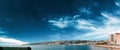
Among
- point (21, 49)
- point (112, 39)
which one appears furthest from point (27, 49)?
point (112, 39)

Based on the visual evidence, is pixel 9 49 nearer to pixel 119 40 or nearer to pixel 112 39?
pixel 119 40

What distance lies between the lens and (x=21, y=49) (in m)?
21.3

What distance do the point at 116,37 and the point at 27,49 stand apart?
531ft

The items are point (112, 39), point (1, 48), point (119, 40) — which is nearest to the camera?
point (1, 48)

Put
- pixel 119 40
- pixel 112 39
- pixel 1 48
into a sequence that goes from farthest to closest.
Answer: pixel 112 39, pixel 119 40, pixel 1 48

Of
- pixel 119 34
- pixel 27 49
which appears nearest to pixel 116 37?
pixel 119 34

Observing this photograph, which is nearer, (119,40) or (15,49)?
(15,49)

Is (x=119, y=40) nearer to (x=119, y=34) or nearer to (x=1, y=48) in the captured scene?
(x=119, y=34)

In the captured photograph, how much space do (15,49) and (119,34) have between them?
159247mm

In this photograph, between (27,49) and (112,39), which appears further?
(112,39)

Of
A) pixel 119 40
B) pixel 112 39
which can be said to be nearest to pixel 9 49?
pixel 119 40

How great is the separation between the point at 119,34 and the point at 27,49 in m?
159

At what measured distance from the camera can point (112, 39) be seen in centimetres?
19062

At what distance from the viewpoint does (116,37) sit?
176 m
